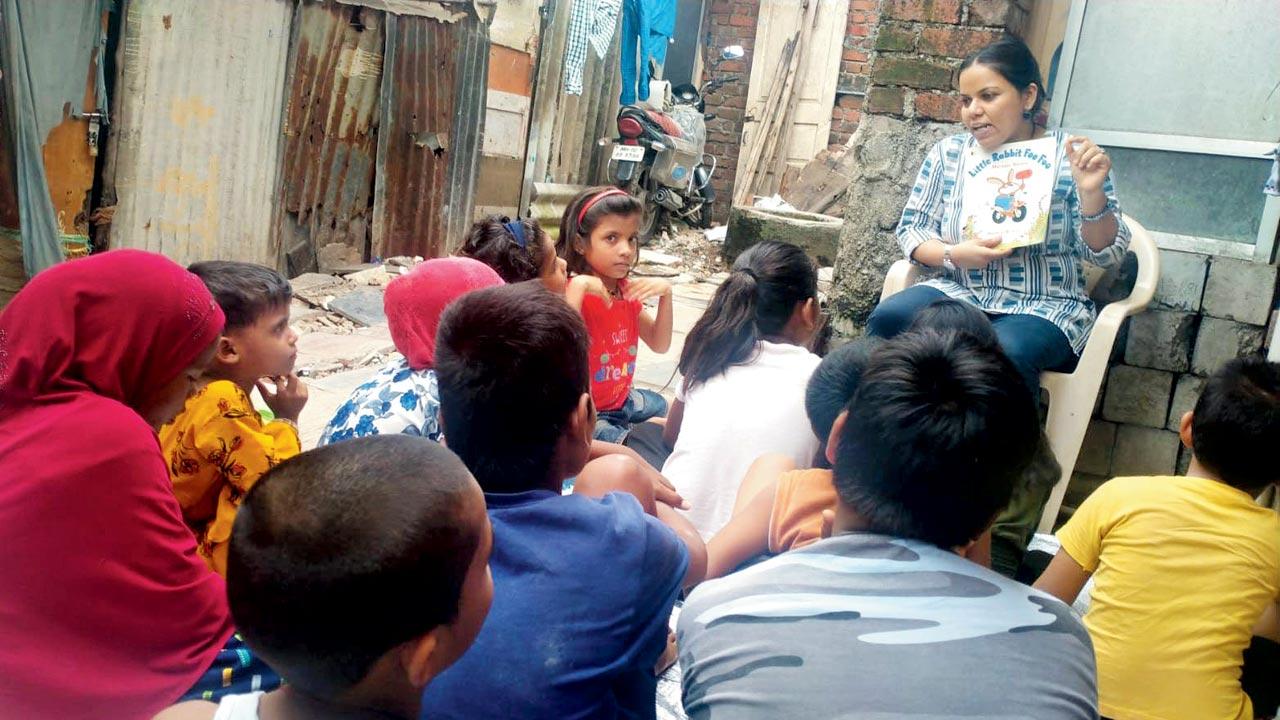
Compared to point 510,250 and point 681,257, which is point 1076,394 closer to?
point 510,250

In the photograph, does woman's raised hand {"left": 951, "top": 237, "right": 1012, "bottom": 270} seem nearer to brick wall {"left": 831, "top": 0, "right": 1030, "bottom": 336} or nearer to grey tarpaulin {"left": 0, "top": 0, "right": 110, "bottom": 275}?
brick wall {"left": 831, "top": 0, "right": 1030, "bottom": 336}

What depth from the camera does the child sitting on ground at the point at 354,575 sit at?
944mm

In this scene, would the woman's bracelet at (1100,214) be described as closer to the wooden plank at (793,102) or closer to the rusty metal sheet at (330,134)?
the rusty metal sheet at (330,134)

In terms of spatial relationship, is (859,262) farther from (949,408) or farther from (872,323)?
(949,408)

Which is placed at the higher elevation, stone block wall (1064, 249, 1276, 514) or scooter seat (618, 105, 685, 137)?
scooter seat (618, 105, 685, 137)

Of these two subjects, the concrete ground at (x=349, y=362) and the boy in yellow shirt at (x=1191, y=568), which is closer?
the boy in yellow shirt at (x=1191, y=568)

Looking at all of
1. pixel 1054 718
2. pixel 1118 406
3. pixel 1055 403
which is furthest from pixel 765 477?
pixel 1118 406

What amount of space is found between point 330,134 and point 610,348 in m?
4.04

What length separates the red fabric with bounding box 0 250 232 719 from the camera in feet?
4.58

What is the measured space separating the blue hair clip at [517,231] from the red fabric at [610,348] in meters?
Answer: 0.26

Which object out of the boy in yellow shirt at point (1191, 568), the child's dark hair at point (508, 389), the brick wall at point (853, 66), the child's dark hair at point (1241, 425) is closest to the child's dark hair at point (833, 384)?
the child's dark hair at point (508, 389)

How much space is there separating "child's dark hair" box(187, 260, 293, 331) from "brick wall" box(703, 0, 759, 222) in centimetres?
993

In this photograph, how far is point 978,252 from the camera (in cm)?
300

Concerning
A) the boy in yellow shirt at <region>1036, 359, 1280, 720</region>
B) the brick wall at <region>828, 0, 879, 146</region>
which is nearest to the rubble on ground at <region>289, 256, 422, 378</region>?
the boy in yellow shirt at <region>1036, 359, 1280, 720</region>
